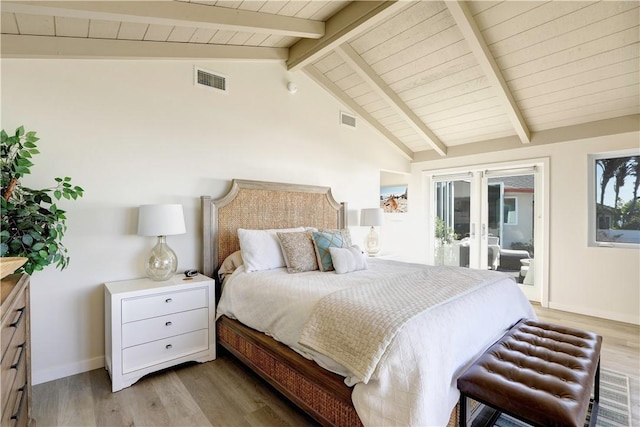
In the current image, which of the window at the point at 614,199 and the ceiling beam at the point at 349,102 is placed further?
the ceiling beam at the point at 349,102

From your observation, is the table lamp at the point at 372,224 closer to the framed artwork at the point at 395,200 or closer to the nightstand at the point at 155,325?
the framed artwork at the point at 395,200

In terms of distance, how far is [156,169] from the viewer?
2.75 m

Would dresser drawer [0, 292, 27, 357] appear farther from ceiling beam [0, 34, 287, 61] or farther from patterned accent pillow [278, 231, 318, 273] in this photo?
ceiling beam [0, 34, 287, 61]

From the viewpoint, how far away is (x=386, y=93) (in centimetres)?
381

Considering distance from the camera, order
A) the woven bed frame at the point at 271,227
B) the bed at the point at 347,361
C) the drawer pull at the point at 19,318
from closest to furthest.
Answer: the drawer pull at the point at 19,318 < the bed at the point at 347,361 < the woven bed frame at the point at 271,227

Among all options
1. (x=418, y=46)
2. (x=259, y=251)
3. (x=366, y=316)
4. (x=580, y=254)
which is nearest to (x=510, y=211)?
(x=580, y=254)

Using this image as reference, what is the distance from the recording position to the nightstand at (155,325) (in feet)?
7.11

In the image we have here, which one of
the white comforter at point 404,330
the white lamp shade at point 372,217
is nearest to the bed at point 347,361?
the white comforter at point 404,330

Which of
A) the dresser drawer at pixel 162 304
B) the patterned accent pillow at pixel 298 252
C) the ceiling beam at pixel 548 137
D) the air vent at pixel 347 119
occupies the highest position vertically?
the air vent at pixel 347 119

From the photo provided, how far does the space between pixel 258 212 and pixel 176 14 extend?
6.03 ft

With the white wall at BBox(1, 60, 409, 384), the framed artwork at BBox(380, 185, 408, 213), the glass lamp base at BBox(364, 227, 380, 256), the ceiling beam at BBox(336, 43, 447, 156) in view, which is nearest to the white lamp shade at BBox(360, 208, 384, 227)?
the glass lamp base at BBox(364, 227, 380, 256)

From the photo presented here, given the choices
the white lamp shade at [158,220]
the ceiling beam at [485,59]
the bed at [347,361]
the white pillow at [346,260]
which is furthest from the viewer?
the white pillow at [346,260]

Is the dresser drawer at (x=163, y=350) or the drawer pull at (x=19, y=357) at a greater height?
the drawer pull at (x=19, y=357)

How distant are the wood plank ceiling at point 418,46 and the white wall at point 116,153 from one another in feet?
0.66
